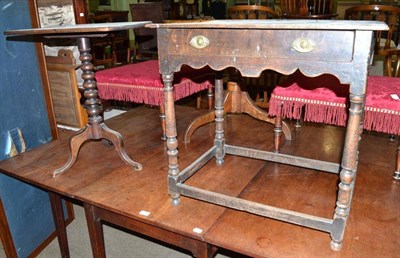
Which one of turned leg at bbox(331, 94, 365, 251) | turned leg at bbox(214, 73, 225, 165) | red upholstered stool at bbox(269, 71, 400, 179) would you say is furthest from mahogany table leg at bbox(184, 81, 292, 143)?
turned leg at bbox(331, 94, 365, 251)

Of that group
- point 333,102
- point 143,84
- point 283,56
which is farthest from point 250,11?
point 283,56

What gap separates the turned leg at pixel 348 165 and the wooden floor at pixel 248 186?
0.21ft

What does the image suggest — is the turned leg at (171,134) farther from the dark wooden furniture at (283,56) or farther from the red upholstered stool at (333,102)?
the red upholstered stool at (333,102)

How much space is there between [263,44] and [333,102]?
1.96ft

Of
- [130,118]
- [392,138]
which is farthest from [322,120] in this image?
[130,118]

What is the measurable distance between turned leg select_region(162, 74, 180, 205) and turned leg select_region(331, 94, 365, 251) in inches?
24.0

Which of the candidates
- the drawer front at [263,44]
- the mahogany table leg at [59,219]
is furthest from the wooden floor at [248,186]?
the drawer front at [263,44]

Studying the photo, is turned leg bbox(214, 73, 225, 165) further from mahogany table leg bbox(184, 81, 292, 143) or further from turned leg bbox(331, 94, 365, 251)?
turned leg bbox(331, 94, 365, 251)

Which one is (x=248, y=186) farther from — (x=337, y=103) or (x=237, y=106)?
(x=237, y=106)

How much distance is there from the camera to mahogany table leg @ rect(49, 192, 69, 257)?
5.89 ft

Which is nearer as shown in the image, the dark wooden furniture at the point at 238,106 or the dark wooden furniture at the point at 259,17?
the dark wooden furniture at the point at 238,106

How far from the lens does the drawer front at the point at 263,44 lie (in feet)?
3.38

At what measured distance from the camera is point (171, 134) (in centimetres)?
141

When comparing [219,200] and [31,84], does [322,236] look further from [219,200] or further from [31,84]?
[31,84]
